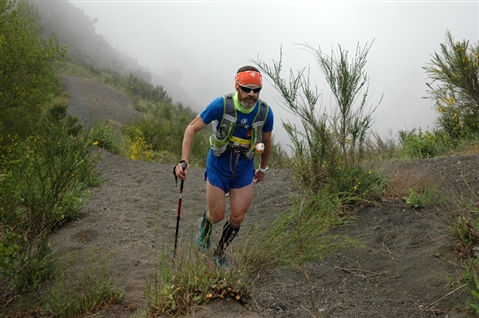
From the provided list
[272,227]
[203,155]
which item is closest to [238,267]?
[272,227]

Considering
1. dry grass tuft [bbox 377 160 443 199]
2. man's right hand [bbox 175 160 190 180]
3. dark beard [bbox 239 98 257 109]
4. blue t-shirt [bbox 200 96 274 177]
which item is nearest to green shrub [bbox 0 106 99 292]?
man's right hand [bbox 175 160 190 180]

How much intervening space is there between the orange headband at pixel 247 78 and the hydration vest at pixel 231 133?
0.18 meters

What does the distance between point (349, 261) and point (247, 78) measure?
2312 millimetres

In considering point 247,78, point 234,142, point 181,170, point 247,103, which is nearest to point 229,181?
point 234,142

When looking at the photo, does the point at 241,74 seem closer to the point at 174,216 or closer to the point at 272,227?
the point at 272,227

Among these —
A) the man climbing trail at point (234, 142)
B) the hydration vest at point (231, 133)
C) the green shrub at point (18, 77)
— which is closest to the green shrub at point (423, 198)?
the man climbing trail at point (234, 142)

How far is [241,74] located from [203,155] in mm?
11112

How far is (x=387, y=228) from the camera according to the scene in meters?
5.42

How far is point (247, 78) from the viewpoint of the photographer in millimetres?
4109

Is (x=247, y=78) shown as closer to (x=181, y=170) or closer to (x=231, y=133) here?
(x=231, y=133)

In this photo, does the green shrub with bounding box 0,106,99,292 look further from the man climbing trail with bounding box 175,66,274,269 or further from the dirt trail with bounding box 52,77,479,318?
the man climbing trail with bounding box 175,66,274,269

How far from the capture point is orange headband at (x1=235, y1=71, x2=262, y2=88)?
13.4ft

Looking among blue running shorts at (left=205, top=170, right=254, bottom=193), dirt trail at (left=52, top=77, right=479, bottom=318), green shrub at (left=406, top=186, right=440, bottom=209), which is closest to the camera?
dirt trail at (left=52, top=77, right=479, bottom=318)

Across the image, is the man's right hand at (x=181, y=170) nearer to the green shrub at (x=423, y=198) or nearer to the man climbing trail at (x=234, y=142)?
the man climbing trail at (x=234, y=142)
